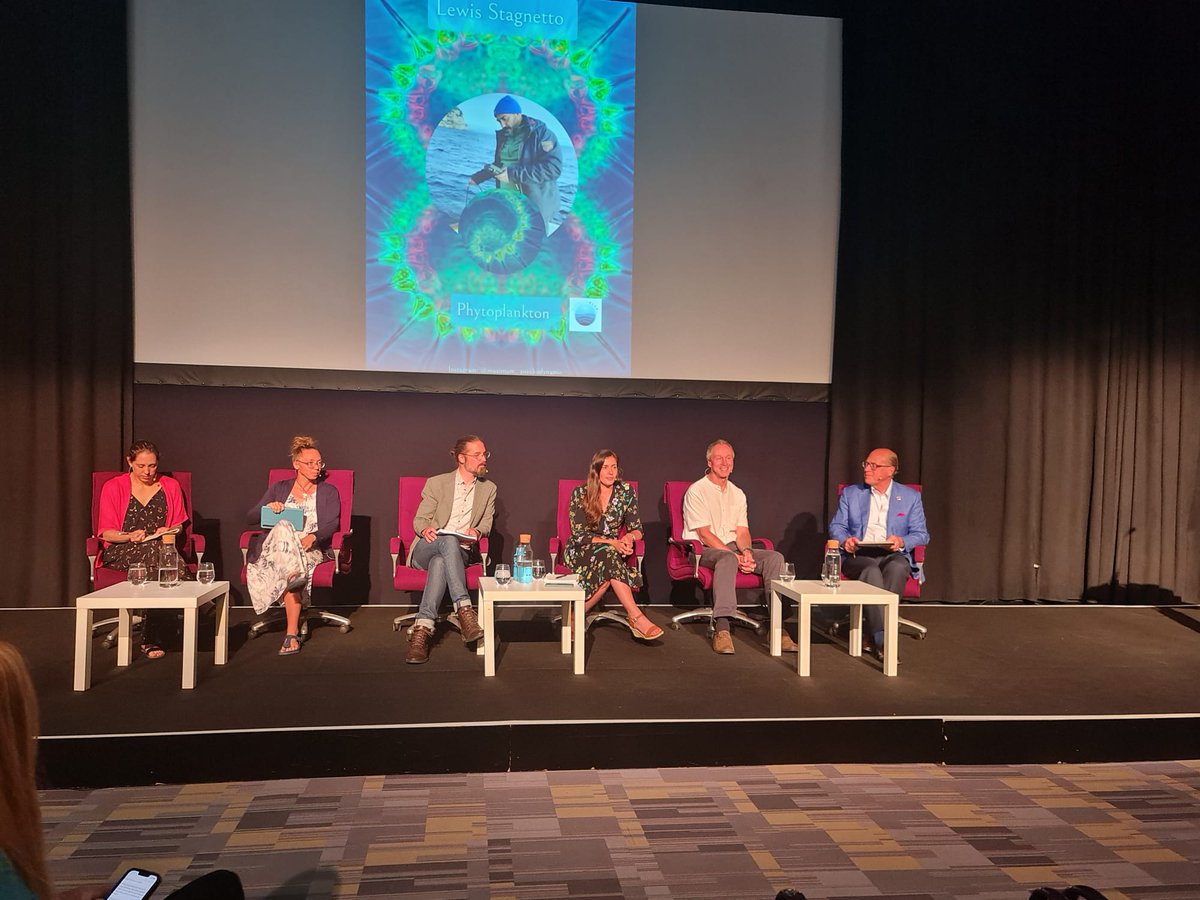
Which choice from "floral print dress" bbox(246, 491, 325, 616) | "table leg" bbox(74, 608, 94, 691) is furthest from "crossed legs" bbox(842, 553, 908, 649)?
"table leg" bbox(74, 608, 94, 691)

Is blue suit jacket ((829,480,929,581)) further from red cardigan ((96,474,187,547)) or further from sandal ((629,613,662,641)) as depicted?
red cardigan ((96,474,187,547))

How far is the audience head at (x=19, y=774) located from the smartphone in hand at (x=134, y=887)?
251 millimetres

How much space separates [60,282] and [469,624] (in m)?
3.22

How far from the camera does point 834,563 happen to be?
4.14 meters

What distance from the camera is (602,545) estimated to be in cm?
455

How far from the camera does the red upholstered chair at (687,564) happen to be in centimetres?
464

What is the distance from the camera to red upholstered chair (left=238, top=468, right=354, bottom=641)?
450cm

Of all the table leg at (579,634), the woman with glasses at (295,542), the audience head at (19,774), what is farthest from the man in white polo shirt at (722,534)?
the audience head at (19,774)

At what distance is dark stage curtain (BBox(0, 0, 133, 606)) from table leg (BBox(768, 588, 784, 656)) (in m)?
3.85

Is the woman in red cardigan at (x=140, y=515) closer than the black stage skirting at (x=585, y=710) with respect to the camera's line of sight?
No

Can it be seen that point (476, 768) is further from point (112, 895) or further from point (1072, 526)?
point (1072, 526)

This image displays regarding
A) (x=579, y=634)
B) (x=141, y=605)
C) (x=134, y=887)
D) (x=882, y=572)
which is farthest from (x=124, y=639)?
(x=882, y=572)

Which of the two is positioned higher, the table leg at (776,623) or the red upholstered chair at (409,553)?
the red upholstered chair at (409,553)

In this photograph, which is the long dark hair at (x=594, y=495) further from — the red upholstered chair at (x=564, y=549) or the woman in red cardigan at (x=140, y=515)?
the woman in red cardigan at (x=140, y=515)
